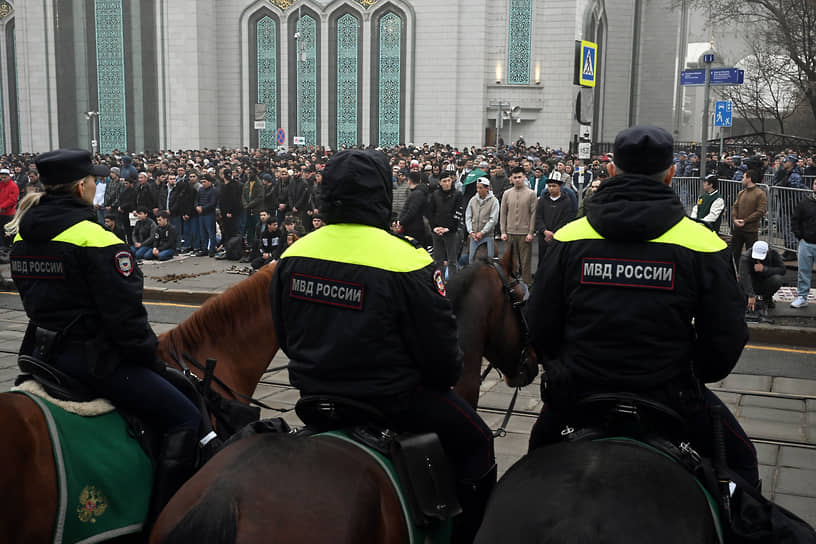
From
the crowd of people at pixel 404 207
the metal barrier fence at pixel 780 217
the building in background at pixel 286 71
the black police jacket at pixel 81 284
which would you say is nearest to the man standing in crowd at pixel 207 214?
the crowd of people at pixel 404 207

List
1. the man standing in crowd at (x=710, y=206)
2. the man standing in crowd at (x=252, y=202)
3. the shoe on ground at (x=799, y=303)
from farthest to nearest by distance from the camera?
the man standing in crowd at (x=252, y=202)
the man standing in crowd at (x=710, y=206)
the shoe on ground at (x=799, y=303)

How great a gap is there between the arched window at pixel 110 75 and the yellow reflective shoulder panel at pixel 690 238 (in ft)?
155

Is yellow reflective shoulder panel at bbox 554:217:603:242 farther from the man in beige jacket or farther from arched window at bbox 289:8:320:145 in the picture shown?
arched window at bbox 289:8:320:145

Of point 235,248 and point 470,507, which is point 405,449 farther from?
point 235,248

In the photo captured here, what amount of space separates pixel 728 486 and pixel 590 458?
1.68 feet

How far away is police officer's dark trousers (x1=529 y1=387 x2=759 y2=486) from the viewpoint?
3.09 metres

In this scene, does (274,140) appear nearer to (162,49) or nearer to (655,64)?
(162,49)

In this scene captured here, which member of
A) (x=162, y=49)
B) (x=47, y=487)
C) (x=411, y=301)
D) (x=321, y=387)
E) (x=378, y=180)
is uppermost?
(x=162, y=49)

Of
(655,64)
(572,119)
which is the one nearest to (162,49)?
(572,119)

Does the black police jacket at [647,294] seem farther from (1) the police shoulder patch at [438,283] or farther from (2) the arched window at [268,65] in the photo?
(2) the arched window at [268,65]

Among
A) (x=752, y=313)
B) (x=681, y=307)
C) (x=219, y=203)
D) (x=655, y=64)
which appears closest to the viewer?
(x=681, y=307)

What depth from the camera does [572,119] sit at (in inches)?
1761

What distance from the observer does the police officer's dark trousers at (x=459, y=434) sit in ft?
10.6

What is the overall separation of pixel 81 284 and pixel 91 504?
0.94 m
